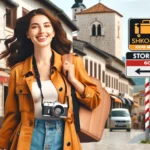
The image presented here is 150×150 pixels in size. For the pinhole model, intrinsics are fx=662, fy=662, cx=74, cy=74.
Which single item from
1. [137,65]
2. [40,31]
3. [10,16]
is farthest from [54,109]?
[10,16]

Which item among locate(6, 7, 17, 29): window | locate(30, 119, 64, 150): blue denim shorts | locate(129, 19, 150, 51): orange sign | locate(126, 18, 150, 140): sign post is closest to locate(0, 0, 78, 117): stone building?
locate(6, 7, 17, 29): window

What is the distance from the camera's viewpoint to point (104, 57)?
78.6 m

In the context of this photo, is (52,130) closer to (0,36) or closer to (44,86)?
(44,86)

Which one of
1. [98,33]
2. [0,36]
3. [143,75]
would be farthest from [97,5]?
[143,75]

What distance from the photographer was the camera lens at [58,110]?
3.86m

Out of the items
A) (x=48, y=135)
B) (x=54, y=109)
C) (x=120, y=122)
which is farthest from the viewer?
(x=120, y=122)

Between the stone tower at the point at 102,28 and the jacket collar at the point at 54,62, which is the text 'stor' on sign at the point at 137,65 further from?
the stone tower at the point at 102,28

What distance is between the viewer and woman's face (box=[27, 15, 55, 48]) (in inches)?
163

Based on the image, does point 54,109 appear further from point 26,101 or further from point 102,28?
point 102,28

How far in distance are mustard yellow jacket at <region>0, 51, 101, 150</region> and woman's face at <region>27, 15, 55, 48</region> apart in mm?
107

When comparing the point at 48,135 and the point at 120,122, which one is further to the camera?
the point at 120,122

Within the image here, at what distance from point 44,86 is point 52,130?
0.28 m

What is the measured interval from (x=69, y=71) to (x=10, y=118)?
505 mm

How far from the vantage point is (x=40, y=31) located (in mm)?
4145
